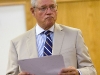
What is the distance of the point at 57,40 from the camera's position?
6.15ft

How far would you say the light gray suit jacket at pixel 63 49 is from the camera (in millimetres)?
1817

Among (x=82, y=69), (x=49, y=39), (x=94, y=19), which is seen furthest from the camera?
(x=94, y=19)

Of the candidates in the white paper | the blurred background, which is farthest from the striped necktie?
the blurred background

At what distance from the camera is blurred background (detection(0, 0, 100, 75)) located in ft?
10.2

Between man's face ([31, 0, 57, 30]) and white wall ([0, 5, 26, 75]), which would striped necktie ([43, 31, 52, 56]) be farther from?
white wall ([0, 5, 26, 75])

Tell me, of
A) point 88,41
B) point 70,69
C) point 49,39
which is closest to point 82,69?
point 70,69

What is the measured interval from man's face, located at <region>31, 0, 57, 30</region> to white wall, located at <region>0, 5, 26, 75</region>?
4.32ft

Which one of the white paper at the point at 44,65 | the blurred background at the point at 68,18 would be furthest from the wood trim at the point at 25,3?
the white paper at the point at 44,65

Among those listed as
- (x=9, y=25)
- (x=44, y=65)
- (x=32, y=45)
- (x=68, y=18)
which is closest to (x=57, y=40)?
(x=32, y=45)

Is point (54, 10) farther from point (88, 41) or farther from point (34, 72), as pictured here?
point (88, 41)

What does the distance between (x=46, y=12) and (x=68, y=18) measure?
53.0 inches

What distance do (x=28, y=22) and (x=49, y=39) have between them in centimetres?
130

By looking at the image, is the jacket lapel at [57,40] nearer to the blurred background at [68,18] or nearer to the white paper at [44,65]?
the white paper at [44,65]

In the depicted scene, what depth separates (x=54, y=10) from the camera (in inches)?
71.6
